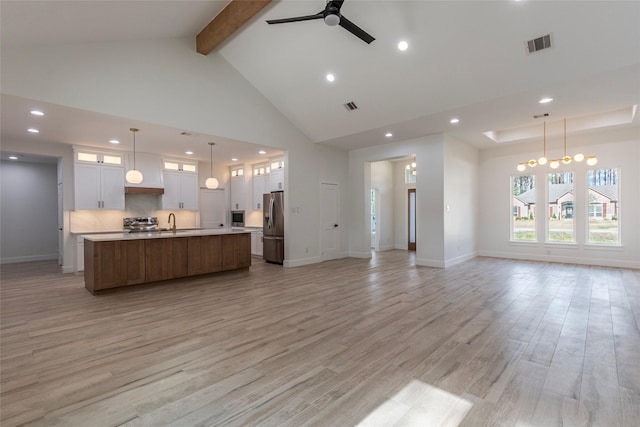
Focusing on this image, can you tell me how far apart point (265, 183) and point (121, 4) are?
539cm

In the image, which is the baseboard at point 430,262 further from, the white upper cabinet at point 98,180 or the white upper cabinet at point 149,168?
the white upper cabinet at point 98,180

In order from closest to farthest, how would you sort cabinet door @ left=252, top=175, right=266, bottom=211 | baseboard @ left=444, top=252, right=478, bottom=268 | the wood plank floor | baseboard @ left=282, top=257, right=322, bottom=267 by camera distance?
the wood plank floor → baseboard @ left=444, top=252, right=478, bottom=268 → baseboard @ left=282, top=257, right=322, bottom=267 → cabinet door @ left=252, top=175, right=266, bottom=211

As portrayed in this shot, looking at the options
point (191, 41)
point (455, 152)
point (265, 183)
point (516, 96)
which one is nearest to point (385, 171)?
point (455, 152)

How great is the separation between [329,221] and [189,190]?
13.5 feet

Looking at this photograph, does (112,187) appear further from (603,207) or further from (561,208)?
(603,207)

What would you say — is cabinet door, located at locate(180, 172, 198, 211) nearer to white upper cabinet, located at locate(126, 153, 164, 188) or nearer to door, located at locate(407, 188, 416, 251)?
white upper cabinet, located at locate(126, 153, 164, 188)

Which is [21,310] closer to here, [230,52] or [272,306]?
[272,306]

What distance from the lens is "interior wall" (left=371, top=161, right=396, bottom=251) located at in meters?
9.88

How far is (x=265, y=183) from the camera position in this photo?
Result: 8.61 meters

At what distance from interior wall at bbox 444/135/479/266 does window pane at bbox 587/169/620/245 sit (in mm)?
2494

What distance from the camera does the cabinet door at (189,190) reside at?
830cm

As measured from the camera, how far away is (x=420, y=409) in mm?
1908

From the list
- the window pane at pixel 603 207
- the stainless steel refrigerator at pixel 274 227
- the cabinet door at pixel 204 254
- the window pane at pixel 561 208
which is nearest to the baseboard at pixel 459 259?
the window pane at pixel 561 208

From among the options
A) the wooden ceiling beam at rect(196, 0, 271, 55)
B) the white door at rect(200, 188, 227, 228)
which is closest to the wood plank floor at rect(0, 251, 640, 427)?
the wooden ceiling beam at rect(196, 0, 271, 55)
